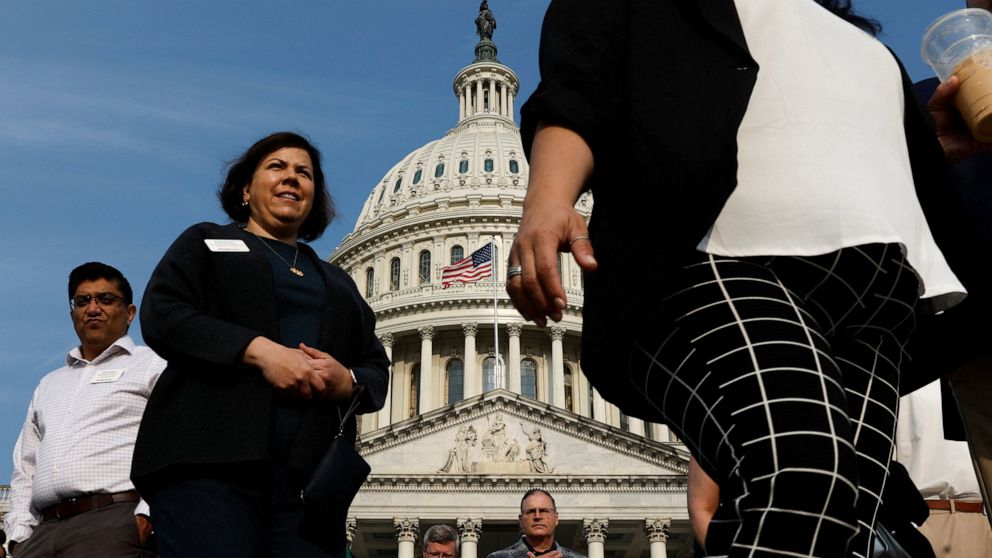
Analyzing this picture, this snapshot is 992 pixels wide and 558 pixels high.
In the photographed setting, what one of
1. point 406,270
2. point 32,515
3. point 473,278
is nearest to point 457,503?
point 473,278

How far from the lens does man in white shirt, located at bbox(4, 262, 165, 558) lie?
483cm

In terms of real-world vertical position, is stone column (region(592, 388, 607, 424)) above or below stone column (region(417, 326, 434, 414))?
below

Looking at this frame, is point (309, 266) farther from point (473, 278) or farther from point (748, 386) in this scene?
point (473, 278)

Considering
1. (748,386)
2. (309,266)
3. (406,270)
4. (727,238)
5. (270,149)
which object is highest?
(406,270)

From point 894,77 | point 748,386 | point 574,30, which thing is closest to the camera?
point 748,386

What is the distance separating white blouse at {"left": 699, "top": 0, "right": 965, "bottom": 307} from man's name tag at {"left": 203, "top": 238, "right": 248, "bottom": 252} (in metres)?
1.94

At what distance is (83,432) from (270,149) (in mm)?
1958

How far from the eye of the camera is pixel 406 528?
41.8m

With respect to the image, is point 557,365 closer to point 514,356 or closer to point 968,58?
point 514,356

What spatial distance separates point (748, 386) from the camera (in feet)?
6.35

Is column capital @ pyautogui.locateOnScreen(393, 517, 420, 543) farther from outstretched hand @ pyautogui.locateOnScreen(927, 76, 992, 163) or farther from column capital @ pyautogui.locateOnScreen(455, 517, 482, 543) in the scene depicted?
outstretched hand @ pyautogui.locateOnScreen(927, 76, 992, 163)


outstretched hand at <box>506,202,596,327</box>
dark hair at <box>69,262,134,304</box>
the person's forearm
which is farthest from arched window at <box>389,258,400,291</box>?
outstretched hand at <box>506,202,596,327</box>

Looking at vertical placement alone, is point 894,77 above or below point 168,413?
above

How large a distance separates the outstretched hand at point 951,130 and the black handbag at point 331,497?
6.52 feet
